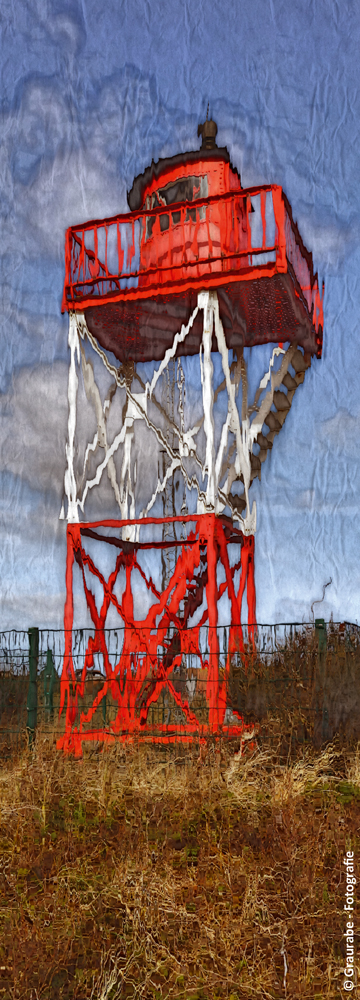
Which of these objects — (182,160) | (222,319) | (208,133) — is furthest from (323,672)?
(208,133)

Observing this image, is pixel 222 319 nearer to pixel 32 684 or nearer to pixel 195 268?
pixel 195 268

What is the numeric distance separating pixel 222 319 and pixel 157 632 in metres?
6.34

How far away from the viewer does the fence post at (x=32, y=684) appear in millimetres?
13492

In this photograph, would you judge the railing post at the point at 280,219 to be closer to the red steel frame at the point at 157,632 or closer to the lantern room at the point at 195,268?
the lantern room at the point at 195,268

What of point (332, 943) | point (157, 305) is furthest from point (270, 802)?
point (157, 305)

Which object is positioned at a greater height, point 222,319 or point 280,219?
point 280,219

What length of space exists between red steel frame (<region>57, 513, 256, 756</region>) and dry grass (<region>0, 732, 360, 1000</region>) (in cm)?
190

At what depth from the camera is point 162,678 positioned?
14742 mm

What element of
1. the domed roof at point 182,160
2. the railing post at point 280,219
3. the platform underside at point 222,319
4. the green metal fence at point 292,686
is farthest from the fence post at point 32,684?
the domed roof at point 182,160

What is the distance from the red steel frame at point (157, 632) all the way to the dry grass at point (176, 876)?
75.0 inches

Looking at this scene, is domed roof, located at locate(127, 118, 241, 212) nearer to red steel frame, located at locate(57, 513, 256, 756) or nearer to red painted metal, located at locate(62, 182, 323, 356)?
red painted metal, located at locate(62, 182, 323, 356)

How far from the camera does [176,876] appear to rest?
902cm

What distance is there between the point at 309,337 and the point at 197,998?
42.2 ft

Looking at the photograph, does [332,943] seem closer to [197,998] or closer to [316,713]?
[197,998]
